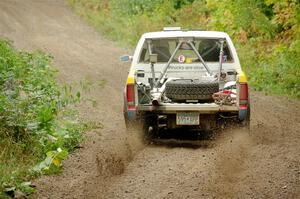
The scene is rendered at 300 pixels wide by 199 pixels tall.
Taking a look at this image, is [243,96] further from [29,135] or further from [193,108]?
[29,135]

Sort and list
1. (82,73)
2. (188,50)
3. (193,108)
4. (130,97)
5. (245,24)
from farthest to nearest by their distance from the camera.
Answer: (245,24) → (82,73) → (188,50) → (130,97) → (193,108)

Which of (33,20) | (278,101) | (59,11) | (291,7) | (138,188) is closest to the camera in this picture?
(138,188)

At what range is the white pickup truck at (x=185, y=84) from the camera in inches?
408

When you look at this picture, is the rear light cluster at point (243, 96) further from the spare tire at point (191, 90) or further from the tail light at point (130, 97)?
the tail light at point (130, 97)

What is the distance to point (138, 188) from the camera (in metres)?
8.00

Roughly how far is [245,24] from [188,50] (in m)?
9.69

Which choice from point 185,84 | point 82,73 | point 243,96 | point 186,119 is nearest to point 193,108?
point 186,119

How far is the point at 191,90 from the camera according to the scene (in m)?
10.5

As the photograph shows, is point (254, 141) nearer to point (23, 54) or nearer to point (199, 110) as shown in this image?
point (199, 110)

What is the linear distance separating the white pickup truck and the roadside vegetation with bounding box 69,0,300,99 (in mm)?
5815

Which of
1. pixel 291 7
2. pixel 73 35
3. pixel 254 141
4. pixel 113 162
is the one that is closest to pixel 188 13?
pixel 73 35

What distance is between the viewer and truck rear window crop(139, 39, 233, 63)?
37.8 ft

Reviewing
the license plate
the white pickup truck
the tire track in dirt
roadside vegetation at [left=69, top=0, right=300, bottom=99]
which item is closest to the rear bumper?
the white pickup truck

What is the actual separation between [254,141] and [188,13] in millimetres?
17412
